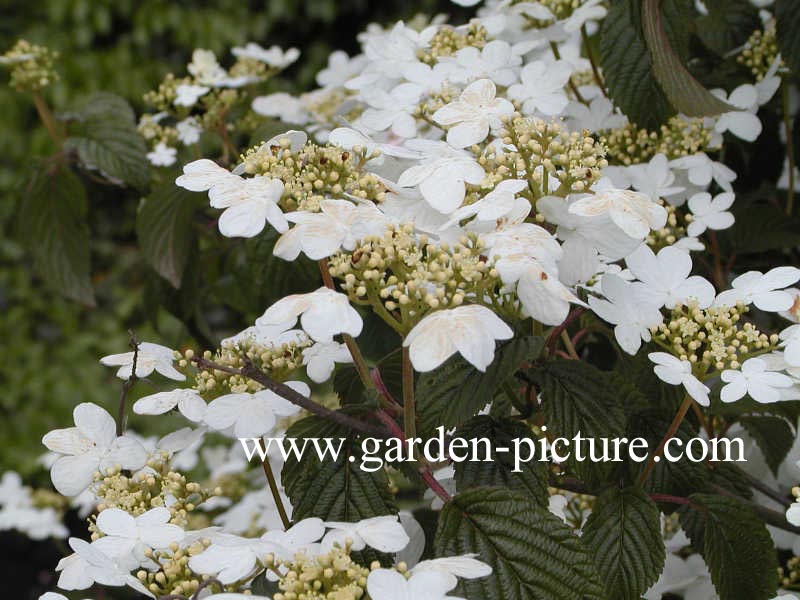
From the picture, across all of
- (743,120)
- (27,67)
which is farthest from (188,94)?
(743,120)

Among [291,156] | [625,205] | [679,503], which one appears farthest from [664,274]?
[291,156]

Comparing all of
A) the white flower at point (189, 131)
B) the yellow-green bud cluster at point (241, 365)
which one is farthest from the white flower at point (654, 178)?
the white flower at point (189, 131)

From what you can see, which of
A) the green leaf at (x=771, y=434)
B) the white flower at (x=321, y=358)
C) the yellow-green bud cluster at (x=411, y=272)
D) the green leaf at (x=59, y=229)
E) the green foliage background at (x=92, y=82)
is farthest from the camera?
the green foliage background at (x=92, y=82)

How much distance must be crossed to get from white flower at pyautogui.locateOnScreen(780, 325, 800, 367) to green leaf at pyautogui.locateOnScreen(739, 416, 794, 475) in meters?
0.27

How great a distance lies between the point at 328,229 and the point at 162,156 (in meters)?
0.81

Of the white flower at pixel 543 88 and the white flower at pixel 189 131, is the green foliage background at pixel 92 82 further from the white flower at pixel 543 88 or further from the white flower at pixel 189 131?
the white flower at pixel 543 88

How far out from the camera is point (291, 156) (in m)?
0.86

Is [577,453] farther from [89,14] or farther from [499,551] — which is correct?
[89,14]

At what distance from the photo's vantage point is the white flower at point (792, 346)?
821mm

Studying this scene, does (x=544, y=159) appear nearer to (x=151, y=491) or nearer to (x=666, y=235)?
(x=666, y=235)

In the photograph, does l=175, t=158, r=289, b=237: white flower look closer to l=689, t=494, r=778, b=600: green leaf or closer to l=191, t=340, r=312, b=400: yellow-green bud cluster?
l=191, t=340, r=312, b=400: yellow-green bud cluster

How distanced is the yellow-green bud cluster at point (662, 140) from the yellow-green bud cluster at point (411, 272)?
1.57ft

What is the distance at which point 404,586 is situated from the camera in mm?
657

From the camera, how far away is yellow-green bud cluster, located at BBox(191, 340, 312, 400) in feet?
2.93
